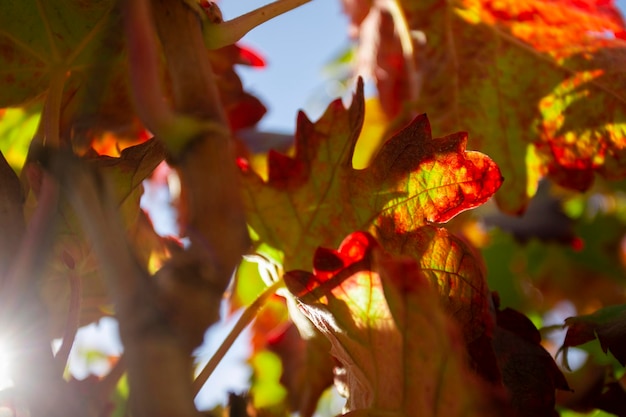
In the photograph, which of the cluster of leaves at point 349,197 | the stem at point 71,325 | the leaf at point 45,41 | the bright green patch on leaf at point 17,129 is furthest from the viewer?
the bright green patch on leaf at point 17,129

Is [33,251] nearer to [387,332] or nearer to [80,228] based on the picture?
[80,228]

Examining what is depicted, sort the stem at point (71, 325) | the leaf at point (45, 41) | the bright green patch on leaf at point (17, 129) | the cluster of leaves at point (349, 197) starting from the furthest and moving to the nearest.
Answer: the bright green patch on leaf at point (17, 129)
the leaf at point (45, 41)
the stem at point (71, 325)
the cluster of leaves at point (349, 197)

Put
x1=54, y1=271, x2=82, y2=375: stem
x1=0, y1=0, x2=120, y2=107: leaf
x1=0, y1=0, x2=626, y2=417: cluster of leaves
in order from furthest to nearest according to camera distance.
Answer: x1=0, y1=0, x2=120, y2=107: leaf → x1=54, y1=271, x2=82, y2=375: stem → x1=0, y1=0, x2=626, y2=417: cluster of leaves

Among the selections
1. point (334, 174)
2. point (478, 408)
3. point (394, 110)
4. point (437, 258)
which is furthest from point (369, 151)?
point (478, 408)

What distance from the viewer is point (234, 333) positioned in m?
0.66

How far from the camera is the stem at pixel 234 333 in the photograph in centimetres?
60

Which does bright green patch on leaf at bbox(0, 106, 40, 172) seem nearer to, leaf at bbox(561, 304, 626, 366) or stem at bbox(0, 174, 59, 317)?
stem at bbox(0, 174, 59, 317)

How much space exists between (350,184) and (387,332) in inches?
8.1

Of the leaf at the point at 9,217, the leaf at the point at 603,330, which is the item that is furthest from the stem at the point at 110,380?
the leaf at the point at 603,330

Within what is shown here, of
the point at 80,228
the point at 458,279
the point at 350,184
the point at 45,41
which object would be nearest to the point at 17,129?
the point at 45,41

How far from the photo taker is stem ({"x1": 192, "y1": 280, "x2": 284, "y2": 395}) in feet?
1.96

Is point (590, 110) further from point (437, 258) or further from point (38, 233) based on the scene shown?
point (38, 233)

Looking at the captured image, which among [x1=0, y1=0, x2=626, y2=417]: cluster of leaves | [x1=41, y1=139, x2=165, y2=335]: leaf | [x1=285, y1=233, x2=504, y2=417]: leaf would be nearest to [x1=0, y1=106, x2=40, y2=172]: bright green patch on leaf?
[x1=0, y1=0, x2=626, y2=417]: cluster of leaves

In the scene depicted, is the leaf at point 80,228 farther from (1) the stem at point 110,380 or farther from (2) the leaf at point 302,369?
(2) the leaf at point 302,369
